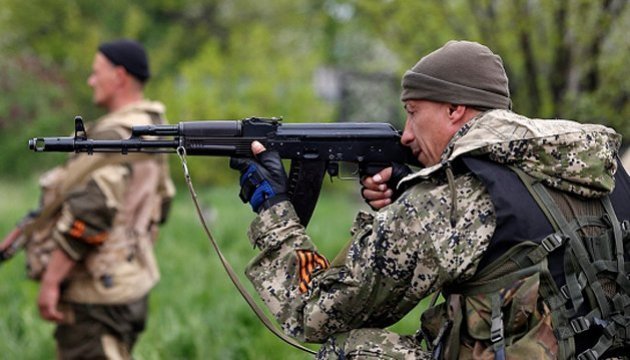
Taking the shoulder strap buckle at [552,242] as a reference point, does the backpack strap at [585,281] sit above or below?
below

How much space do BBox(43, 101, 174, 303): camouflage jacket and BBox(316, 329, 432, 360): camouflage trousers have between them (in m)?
2.26

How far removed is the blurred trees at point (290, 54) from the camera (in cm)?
657

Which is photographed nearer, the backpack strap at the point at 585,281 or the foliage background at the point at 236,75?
the backpack strap at the point at 585,281

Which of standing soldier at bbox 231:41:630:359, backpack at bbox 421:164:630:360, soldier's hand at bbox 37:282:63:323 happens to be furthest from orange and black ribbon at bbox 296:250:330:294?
soldier's hand at bbox 37:282:63:323

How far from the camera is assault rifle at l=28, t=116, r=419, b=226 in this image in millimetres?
3402

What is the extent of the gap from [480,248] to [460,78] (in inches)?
21.2

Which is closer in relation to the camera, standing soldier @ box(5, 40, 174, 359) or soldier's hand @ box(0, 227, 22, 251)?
standing soldier @ box(5, 40, 174, 359)

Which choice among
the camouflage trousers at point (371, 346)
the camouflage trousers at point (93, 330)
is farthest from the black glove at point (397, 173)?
the camouflage trousers at point (93, 330)

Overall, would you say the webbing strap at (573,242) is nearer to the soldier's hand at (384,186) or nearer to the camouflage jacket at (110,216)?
the soldier's hand at (384,186)

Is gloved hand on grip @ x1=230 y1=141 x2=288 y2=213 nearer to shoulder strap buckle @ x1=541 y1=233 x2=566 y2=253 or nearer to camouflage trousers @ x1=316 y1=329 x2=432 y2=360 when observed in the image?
camouflage trousers @ x1=316 y1=329 x2=432 y2=360

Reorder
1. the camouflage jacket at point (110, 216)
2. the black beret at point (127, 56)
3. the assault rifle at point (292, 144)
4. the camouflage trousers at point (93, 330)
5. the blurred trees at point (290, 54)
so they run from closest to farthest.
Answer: the assault rifle at point (292, 144), the camouflage jacket at point (110, 216), the camouflage trousers at point (93, 330), the black beret at point (127, 56), the blurred trees at point (290, 54)

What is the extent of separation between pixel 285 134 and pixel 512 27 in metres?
3.83

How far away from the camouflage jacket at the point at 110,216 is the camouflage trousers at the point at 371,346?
2.26 meters

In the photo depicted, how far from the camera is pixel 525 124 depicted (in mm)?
2908
